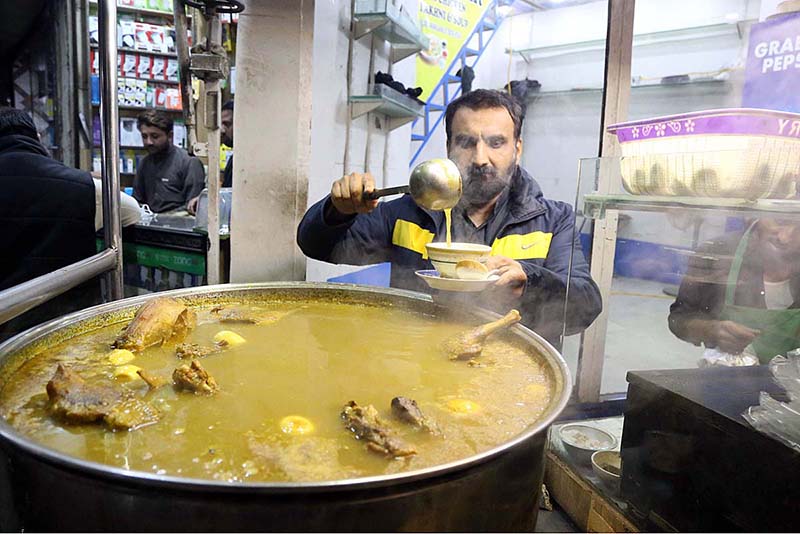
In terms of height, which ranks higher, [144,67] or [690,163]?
[144,67]

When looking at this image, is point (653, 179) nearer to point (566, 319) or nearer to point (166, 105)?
point (566, 319)

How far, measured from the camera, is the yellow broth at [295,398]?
3.03 ft

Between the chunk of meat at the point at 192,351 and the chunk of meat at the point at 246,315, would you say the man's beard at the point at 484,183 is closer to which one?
the chunk of meat at the point at 246,315

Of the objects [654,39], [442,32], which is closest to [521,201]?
[442,32]

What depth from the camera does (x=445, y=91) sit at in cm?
652

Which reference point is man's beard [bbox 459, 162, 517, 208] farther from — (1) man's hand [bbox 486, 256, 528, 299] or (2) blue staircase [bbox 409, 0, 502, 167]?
(2) blue staircase [bbox 409, 0, 502, 167]

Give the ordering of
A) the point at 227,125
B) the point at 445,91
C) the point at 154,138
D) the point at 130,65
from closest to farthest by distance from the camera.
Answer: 1. the point at 227,125
2. the point at 154,138
3. the point at 130,65
4. the point at 445,91

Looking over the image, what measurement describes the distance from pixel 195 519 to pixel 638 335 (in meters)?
6.41

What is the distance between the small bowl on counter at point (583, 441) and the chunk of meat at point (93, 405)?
5.15 ft

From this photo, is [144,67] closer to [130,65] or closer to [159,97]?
[130,65]

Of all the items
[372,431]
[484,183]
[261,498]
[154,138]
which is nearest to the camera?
[261,498]

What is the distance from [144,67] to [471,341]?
637 centimetres

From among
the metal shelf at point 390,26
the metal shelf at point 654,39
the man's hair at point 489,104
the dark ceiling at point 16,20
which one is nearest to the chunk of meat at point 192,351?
the man's hair at point 489,104

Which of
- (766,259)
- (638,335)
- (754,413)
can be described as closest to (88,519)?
(754,413)
